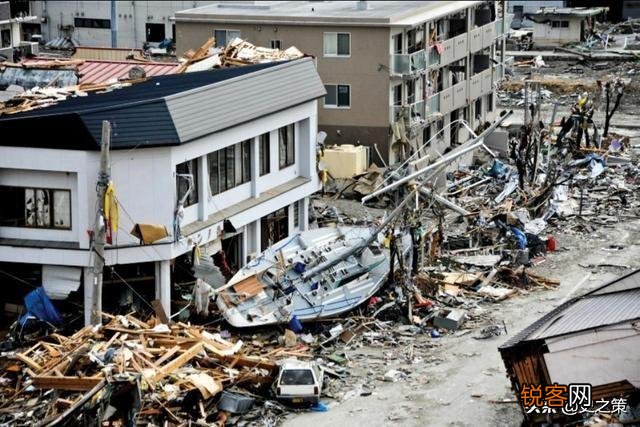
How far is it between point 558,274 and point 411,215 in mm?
4831

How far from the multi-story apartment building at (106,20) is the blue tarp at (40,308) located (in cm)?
5926

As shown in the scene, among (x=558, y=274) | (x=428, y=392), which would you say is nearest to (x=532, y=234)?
(x=558, y=274)

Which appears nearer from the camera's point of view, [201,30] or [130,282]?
[130,282]

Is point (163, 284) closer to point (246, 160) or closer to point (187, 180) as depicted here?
point (187, 180)

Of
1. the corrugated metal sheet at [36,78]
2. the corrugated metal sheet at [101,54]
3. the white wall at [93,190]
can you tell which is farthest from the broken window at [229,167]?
the corrugated metal sheet at [101,54]

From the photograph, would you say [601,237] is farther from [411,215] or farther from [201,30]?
[201,30]

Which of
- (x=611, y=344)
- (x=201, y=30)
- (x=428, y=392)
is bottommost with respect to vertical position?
(x=428, y=392)

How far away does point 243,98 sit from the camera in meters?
37.8

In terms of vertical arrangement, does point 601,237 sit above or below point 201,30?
below

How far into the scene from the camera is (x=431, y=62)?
2245 inches

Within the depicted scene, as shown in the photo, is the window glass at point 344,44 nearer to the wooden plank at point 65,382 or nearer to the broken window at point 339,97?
the broken window at point 339,97

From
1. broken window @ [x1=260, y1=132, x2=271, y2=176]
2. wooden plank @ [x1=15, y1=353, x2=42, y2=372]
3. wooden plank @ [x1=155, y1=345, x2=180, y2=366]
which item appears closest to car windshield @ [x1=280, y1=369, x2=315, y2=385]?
wooden plank @ [x1=155, y1=345, x2=180, y2=366]

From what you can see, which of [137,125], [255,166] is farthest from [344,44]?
[137,125]

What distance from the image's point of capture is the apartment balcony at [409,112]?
5384 centimetres
